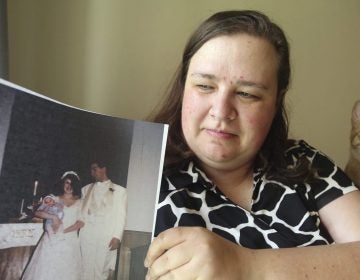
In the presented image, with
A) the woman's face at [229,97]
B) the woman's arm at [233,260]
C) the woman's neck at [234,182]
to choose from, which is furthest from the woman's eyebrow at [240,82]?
the woman's arm at [233,260]

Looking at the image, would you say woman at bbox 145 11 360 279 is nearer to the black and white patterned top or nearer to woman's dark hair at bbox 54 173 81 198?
the black and white patterned top

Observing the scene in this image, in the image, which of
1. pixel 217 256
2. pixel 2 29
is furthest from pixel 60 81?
pixel 217 256

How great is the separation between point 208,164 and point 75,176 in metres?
0.33

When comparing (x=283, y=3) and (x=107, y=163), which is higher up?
(x=283, y=3)

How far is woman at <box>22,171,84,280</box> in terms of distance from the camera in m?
0.41

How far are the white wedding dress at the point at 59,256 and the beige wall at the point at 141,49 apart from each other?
0.72 m

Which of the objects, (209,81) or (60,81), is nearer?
(209,81)

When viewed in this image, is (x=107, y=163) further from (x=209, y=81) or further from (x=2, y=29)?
(x=2, y=29)

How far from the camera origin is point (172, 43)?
1.21 metres

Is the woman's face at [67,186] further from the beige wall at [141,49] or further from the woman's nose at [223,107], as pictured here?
the beige wall at [141,49]

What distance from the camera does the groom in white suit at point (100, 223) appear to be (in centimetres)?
45

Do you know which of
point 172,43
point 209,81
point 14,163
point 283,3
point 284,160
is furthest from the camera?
point 283,3

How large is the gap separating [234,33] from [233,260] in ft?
1.36

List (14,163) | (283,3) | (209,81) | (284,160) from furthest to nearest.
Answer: (283,3) < (284,160) < (209,81) < (14,163)
